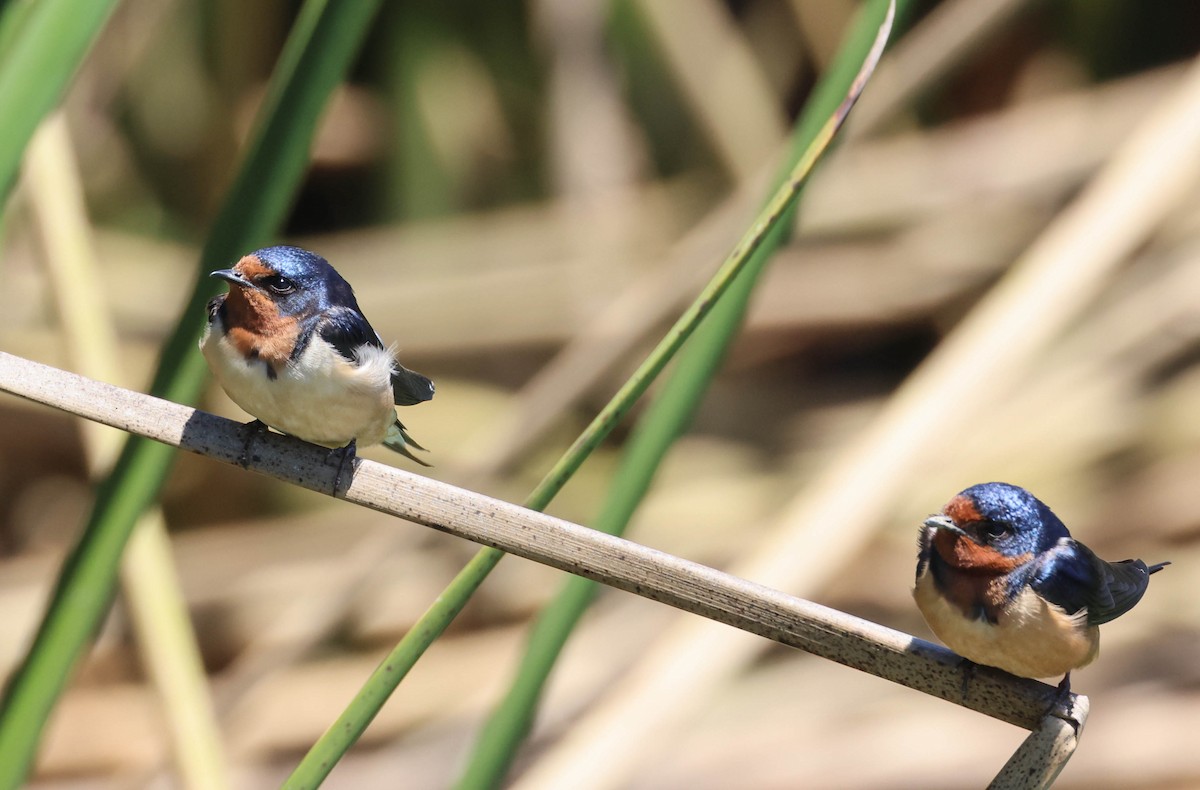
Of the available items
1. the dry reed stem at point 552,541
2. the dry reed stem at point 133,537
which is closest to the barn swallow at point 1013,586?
the dry reed stem at point 552,541

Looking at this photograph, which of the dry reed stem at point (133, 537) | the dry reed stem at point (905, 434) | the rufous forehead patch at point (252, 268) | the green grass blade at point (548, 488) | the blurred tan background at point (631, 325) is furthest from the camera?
the blurred tan background at point (631, 325)

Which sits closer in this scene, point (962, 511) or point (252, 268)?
point (252, 268)

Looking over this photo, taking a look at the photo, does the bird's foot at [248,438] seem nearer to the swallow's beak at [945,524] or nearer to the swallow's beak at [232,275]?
the swallow's beak at [232,275]

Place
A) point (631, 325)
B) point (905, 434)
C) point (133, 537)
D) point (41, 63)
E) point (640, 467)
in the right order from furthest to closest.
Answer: point (631, 325) → point (905, 434) → point (133, 537) → point (640, 467) → point (41, 63)

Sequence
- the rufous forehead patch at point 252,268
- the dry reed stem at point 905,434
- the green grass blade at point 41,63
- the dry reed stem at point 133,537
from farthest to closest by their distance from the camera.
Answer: the dry reed stem at point 905,434 → the dry reed stem at point 133,537 → the rufous forehead patch at point 252,268 → the green grass blade at point 41,63

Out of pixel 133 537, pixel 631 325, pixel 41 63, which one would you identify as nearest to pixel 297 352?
pixel 41 63

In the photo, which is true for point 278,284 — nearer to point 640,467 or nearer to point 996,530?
point 640,467

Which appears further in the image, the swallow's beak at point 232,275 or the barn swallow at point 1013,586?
the barn swallow at point 1013,586
